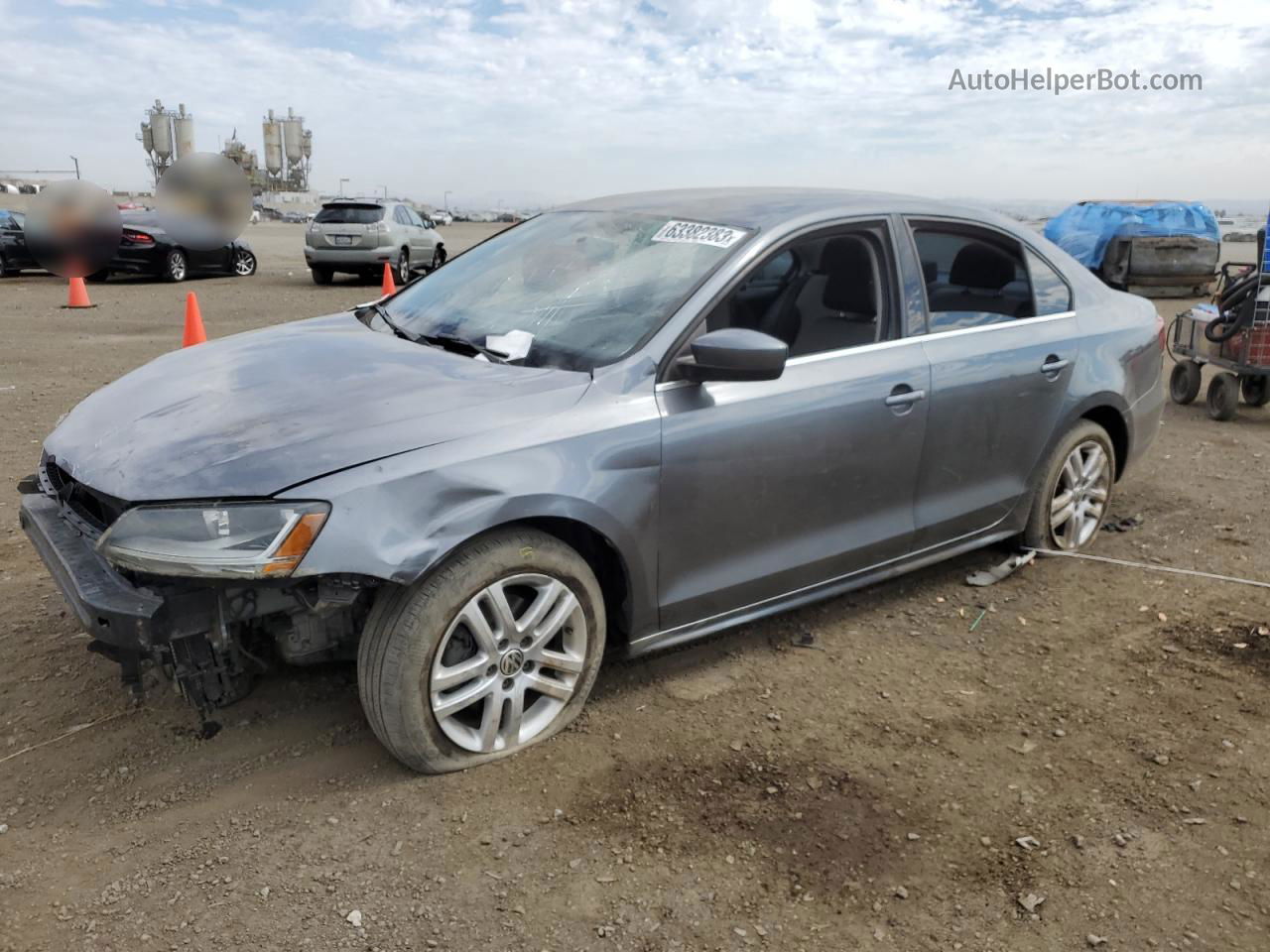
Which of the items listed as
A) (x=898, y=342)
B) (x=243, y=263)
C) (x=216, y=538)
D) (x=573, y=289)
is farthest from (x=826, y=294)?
(x=243, y=263)

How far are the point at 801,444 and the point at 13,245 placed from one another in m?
20.1

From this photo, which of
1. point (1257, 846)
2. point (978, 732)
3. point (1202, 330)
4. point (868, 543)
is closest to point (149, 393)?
point (868, 543)

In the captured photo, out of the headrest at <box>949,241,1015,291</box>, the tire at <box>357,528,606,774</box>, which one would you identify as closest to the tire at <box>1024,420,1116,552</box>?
the headrest at <box>949,241,1015,291</box>

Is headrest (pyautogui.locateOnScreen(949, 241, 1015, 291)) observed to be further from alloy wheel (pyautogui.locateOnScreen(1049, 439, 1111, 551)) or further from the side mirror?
the side mirror

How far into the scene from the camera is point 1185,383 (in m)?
8.66

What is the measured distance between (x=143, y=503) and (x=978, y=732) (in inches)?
101

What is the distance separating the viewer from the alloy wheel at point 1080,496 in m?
4.71

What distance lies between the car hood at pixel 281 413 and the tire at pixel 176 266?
1656 cm

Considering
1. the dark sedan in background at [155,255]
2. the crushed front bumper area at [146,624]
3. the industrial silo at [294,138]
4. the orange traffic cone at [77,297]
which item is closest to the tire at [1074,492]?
the crushed front bumper area at [146,624]

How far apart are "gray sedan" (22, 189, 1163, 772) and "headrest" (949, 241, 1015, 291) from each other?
0.04 ft

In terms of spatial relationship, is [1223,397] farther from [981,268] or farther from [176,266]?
[176,266]

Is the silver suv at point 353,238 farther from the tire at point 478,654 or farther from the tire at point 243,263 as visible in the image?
the tire at point 478,654

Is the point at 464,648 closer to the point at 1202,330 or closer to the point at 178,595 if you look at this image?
the point at 178,595

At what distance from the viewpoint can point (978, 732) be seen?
11.3 feet
